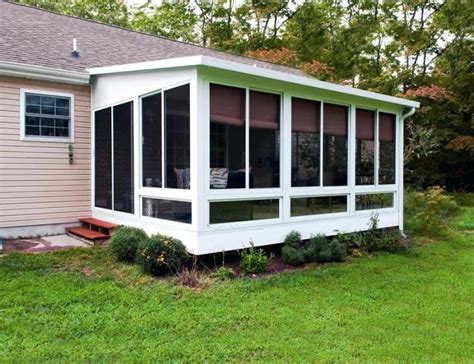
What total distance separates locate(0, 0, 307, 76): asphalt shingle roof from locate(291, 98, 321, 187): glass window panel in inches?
168

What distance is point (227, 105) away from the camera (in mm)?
5855

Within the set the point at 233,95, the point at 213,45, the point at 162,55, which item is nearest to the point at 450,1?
the point at 213,45

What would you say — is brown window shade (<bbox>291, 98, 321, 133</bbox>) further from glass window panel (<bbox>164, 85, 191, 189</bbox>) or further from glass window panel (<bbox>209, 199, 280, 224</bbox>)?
glass window panel (<bbox>164, 85, 191, 189</bbox>)

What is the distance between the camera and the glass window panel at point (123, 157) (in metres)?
6.95

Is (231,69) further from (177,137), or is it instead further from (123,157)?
(123,157)

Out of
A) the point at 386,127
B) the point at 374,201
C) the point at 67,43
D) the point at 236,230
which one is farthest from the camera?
the point at 67,43

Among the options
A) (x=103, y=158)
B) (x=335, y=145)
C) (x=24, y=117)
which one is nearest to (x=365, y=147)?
(x=335, y=145)

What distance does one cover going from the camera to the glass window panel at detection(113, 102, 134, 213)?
6.95 m

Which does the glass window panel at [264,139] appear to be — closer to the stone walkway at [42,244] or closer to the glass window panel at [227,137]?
the glass window panel at [227,137]

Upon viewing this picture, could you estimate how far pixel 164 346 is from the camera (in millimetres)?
3439

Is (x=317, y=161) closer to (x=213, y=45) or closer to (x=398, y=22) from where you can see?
(x=398, y=22)

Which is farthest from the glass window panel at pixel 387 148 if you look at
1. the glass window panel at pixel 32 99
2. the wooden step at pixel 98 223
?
the glass window panel at pixel 32 99

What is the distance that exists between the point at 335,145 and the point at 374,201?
1.66 meters

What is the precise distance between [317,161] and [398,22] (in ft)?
49.0
